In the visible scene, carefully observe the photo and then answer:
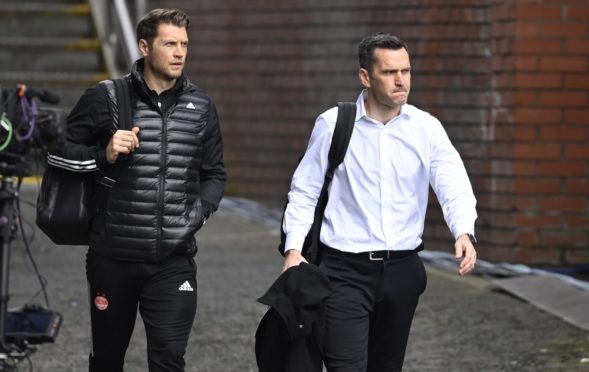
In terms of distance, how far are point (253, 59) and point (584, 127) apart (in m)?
3.94

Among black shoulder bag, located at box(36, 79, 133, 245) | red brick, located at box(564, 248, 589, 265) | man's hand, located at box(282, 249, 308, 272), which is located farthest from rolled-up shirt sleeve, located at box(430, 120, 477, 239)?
red brick, located at box(564, 248, 589, 265)

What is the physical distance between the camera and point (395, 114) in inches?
229

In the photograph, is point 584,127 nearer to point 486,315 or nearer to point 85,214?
point 486,315

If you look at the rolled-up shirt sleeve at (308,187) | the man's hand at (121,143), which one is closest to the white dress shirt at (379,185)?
the rolled-up shirt sleeve at (308,187)

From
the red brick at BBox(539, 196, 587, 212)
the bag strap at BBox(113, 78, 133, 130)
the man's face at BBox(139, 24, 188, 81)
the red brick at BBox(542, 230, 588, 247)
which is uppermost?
the man's face at BBox(139, 24, 188, 81)

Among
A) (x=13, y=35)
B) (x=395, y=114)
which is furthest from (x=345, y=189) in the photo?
(x=13, y=35)

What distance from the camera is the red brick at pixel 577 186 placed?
1127 centimetres

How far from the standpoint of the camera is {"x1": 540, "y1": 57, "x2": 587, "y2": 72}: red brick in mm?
11211

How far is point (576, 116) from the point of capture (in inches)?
443

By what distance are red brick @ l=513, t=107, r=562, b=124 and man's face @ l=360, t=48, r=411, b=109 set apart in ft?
18.6

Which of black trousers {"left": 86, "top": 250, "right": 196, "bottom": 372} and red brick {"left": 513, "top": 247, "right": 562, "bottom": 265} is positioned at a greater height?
black trousers {"left": 86, "top": 250, "right": 196, "bottom": 372}

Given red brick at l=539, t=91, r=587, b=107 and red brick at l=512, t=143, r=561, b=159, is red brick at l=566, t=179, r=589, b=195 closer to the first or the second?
red brick at l=512, t=143, r=561, b=159

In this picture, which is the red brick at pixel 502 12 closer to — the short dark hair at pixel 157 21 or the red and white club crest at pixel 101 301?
the short dark hair at pixel 157 21

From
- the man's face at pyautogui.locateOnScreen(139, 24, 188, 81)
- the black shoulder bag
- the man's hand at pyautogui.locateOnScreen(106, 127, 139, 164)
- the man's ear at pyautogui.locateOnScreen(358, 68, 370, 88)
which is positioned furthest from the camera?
the black shoulder bag
